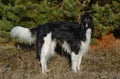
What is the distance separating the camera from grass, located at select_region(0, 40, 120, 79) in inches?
310

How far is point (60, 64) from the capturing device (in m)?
8.88

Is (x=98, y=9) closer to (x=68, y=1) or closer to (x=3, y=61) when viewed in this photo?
(x=68, y=1)

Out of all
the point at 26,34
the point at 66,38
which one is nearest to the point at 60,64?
the point at 66,38

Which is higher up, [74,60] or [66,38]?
[66,38]

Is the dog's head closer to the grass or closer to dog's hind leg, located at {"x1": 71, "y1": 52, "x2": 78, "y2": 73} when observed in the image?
dog's hind leg, located at {"x1": 71, "y1": 52, "x2": 78, "y2": 73}

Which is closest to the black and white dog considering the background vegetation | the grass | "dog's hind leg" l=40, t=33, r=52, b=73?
"dog's hind leg" l=40, t=33, r=52, b=73

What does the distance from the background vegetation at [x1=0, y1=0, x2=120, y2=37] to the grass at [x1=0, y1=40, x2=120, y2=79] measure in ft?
1.98

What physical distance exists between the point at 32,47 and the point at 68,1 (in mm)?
1586

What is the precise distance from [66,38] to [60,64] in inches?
24.5

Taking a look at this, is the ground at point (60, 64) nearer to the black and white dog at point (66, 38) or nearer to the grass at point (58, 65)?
the grass at point (58, 65)

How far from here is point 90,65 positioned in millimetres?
9328

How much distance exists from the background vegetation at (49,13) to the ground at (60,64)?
22.5 inches

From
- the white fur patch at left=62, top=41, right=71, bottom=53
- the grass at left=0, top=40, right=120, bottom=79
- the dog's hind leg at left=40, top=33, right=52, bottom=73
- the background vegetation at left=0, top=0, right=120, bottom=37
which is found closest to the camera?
the grass at left=0, top=40, right=120, bottom=79

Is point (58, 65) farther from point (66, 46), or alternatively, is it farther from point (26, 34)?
point (26, 34)
